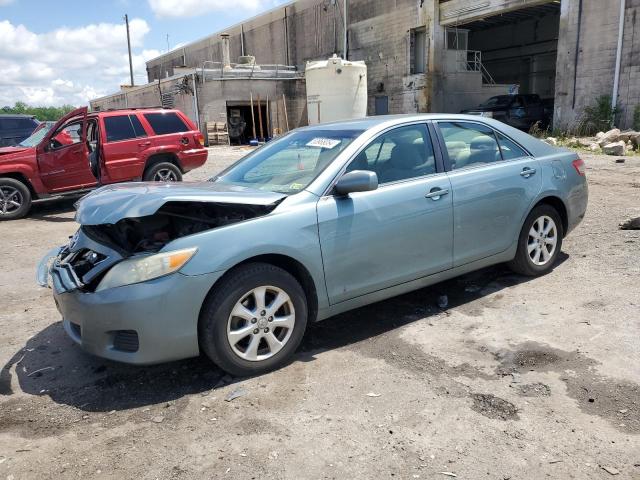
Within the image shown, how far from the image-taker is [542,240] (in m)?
5.07

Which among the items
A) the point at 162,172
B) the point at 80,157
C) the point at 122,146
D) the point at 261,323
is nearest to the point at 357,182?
the point at 261,323

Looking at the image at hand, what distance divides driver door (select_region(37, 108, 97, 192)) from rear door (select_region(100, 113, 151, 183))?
1.29 feet

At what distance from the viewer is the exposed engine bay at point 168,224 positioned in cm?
347

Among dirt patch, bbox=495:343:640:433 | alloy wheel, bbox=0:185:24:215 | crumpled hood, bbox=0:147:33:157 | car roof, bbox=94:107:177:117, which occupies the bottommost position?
dirt patch, bbox=495:343:640:433

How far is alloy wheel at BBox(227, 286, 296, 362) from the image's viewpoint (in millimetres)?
3340

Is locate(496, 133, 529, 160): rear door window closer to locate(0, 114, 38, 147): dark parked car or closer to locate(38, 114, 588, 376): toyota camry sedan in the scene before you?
locate(38, 114, 588, 376): toyota camry sedan

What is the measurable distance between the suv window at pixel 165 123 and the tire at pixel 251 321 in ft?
26.7

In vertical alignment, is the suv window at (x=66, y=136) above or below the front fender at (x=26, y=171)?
above

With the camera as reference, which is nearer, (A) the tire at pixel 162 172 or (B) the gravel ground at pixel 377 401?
(B) the gravel ground at pixel 377 401

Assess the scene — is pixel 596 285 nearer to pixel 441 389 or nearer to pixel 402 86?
pixel 441 389

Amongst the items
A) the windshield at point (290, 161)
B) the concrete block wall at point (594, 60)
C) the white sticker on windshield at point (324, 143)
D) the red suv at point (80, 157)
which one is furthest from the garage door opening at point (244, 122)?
the white sticker on windshield at point (324, 143)

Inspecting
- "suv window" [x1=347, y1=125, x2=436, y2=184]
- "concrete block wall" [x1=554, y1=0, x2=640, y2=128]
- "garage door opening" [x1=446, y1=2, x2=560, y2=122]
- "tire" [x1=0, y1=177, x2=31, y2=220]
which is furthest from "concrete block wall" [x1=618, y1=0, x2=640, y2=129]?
"tire" [x1=0, y1=177, x2=31, y2=220]

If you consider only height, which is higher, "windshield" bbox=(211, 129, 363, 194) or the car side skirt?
"windshield" bbox=(211, 129, 363, 194)

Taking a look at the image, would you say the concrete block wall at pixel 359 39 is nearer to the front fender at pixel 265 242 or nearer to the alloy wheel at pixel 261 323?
the front fender at pixel 265 242
